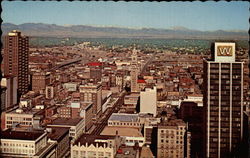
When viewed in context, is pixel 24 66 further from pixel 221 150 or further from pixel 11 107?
pixel 221 150

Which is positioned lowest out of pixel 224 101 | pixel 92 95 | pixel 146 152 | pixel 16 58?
pixel 146 152

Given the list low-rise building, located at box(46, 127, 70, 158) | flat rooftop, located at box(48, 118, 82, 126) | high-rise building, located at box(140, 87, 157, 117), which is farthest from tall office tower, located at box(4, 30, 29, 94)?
low-rise building, located at box(46, 127, 70, 158)

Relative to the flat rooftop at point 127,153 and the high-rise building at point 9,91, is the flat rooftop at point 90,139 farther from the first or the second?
the high-rise building at point 9,91

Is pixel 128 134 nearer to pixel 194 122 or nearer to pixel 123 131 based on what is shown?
pixel 123 131

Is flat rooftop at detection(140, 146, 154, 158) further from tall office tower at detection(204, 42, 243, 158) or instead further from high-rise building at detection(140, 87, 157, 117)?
high-rise building at detection(140, 87, 157, 117)

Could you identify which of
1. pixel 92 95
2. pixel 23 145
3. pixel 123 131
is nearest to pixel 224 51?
pixel 123 131

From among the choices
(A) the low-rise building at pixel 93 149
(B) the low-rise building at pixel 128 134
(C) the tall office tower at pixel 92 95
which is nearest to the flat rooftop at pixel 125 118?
(B) the low-rise building at pixel 128 134

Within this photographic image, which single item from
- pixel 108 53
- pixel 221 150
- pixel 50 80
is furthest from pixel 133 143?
pixel 108 53
